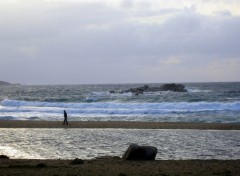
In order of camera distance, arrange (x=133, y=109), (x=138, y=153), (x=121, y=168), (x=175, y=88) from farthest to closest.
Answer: (x=175, y=88) → (x=133, y=109) → (x=138, y=153) → (x=121, y=168)

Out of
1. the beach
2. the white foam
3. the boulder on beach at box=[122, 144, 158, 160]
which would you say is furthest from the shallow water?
the white foam

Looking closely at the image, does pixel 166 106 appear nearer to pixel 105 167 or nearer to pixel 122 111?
pixel 122 111

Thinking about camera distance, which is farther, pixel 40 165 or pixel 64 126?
pixel 64 126

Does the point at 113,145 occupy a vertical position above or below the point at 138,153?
below

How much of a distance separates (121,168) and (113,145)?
6359 mm

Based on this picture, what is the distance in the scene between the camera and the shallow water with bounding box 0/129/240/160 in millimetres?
15516

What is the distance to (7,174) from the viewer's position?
1040cm

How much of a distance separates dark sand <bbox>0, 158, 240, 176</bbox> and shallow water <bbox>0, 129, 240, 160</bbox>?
1947 mm

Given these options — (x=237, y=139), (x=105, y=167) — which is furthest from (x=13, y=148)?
(x=237, y=139)

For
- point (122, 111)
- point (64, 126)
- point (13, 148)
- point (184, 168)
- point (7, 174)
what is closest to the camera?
point (7, 174)

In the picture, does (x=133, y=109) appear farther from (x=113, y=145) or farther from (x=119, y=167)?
(x=119, y=167)

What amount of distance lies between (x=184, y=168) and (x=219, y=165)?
1.43 m

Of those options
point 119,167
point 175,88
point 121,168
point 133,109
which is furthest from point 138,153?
point 175,88

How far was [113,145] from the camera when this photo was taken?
1814 cm
